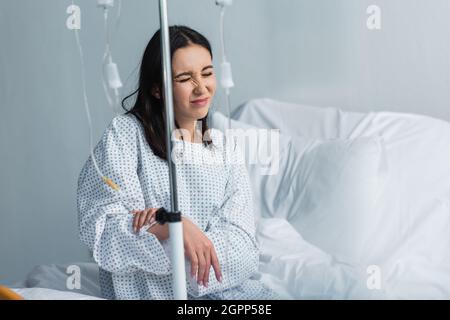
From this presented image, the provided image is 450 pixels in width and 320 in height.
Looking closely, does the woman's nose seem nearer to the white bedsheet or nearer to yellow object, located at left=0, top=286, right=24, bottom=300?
the white bedsheet

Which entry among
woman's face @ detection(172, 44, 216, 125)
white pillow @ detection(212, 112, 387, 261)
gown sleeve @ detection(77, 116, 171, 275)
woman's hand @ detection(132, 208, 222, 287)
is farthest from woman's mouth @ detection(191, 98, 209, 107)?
white pillow @ detection(212, 112, 387, 261)

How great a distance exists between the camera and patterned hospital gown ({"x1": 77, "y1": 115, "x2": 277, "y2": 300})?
1448mm

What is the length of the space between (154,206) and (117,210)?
0.09 meters

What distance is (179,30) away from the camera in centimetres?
158

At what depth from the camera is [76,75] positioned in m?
2.21

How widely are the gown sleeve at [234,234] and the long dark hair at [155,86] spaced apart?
6.0 inches

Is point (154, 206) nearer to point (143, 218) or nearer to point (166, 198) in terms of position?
point (166, 198)

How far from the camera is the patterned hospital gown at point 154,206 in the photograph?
1448mm

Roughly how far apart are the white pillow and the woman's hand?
0.54 metres

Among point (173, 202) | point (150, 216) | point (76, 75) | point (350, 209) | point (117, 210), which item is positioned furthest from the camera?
point (76, 75)

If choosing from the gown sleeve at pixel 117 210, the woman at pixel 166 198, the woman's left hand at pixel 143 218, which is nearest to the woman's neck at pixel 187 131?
the woman at pixel 166 198

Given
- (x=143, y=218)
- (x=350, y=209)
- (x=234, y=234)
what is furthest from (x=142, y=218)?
(x=350, y=209)

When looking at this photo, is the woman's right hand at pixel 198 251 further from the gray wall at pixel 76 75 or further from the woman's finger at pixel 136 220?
the gray wall at pixel 76 75

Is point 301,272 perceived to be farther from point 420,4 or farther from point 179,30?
point 420,4
